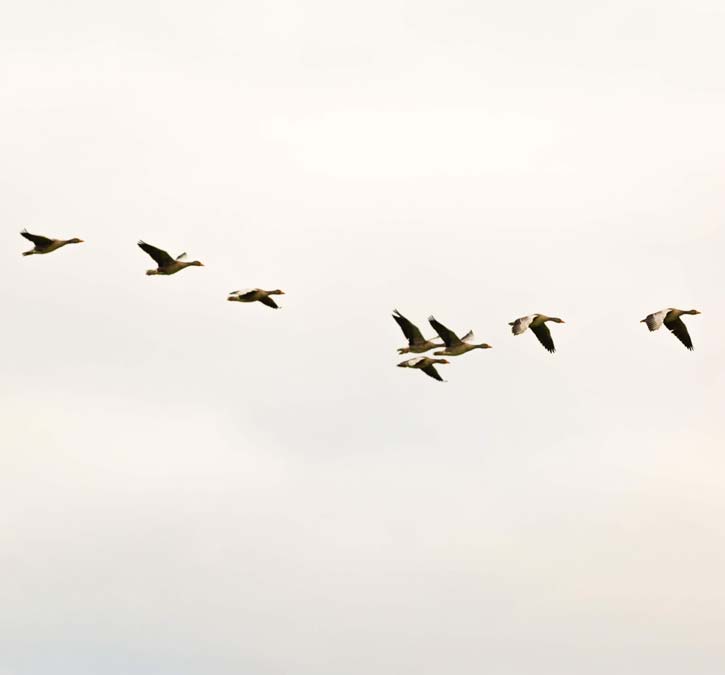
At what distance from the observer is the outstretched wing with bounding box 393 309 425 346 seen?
86.1 metres

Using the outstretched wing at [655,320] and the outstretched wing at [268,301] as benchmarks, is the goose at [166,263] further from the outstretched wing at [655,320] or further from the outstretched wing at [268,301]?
the outstretched wing at [655,320]

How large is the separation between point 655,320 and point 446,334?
808cm

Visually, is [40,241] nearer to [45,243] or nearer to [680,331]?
[45,243]

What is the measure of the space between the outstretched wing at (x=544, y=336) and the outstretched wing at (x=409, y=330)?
441cm

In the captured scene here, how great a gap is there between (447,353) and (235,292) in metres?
8.41

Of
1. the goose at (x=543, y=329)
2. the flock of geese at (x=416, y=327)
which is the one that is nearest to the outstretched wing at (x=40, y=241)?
the flock of geese at (x=416, y=327)

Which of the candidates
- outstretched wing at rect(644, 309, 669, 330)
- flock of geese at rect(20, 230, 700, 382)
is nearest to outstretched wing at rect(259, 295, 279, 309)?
flock of geese at rect(20, 230, 700, 382)

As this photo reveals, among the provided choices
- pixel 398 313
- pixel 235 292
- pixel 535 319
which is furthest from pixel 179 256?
pixel 535 319

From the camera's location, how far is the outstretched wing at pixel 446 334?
84125 mm

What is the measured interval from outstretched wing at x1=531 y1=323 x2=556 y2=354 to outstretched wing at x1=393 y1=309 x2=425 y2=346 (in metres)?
4.41

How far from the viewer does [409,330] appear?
86.4 meters

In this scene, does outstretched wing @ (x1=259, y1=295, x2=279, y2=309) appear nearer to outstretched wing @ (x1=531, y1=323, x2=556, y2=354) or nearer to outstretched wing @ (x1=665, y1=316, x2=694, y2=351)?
outstretched wing @ (x1=531, y1=323, x2=556, y2=354)

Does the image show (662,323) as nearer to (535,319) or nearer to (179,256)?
(535,319)

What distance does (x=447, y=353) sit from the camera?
281ft
